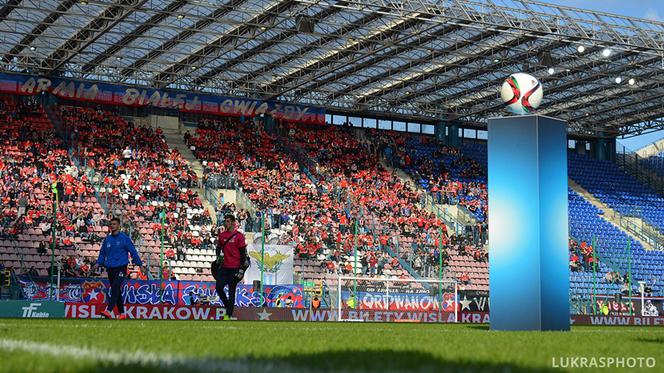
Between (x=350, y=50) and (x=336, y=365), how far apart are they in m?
36.3

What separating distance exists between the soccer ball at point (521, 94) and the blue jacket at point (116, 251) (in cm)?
675

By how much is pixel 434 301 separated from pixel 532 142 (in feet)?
43.5

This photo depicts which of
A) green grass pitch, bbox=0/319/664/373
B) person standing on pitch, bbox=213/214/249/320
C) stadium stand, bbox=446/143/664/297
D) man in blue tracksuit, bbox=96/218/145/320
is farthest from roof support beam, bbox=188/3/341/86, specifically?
green grass pitch, bbox=0/319/664/373

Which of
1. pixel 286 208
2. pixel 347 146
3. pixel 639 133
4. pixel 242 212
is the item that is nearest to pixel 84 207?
pixel 242 212

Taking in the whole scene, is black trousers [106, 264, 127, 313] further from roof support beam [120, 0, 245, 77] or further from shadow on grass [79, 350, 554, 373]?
roof support beam [120, 0, 245, 77]

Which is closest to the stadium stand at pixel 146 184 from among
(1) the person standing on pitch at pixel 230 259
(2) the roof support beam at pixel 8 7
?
(2) the roof support beam at pixel 8 7

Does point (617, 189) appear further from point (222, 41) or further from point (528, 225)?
point (528, 225)

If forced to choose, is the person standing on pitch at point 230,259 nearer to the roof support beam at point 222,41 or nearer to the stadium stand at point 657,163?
the roof support beam at point 222,41

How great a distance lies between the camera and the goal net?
87.5ft

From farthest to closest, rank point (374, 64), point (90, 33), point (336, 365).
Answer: point (374, 64)
point (90, 33)
point (336, 365)

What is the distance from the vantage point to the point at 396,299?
27266 mm

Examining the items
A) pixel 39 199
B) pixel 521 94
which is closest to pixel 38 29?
pixel 39 199

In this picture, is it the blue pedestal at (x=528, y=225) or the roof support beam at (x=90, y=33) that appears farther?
the roof support beam at (x=90, y=33)

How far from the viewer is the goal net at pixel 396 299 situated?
26656 mm
